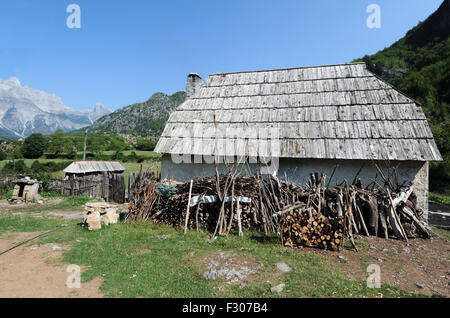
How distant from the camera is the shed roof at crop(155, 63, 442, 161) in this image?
25.8 ft

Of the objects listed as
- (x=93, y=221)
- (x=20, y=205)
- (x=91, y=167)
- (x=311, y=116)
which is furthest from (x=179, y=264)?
(x=91, y=167)

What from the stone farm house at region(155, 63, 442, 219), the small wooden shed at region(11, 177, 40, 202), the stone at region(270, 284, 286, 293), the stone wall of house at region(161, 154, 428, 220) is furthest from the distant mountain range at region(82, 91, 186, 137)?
the stone at region(270, 284, 286, 293)

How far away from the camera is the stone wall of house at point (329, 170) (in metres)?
7.47

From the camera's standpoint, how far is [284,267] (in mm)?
4605

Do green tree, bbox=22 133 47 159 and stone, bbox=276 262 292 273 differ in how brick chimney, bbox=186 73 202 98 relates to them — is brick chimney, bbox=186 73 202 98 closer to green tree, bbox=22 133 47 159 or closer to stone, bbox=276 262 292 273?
stone, bbox=276 262 292 273

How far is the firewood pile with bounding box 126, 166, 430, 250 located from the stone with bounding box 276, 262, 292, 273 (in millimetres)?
1096

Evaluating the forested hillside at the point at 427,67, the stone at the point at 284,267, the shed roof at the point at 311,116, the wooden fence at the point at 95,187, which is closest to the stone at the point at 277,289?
the stone at the point at 284,267

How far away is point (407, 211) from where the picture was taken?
6469 millimetres

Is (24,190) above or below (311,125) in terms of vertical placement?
below

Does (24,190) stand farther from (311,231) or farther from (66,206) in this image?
(311,231)

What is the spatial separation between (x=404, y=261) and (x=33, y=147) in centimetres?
6125

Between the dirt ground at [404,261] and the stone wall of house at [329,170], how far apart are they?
1966 millimetres

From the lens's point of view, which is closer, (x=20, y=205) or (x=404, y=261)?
(x=404, y=261)
